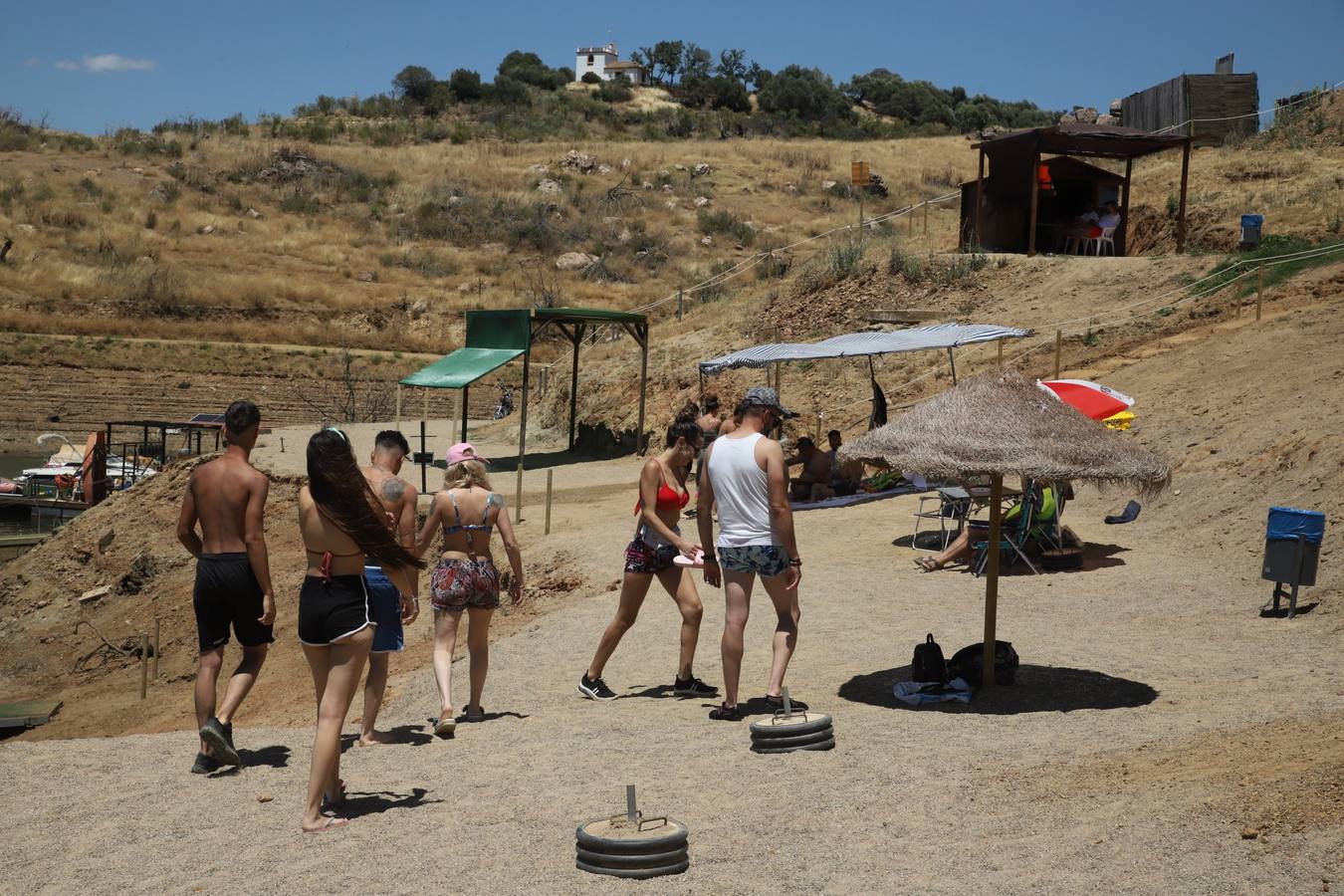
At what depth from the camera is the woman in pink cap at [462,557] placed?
6.91 m

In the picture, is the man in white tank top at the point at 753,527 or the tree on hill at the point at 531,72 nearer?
the man in white tank top at the point at 753,527

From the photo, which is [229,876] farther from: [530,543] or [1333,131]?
[1333,131]

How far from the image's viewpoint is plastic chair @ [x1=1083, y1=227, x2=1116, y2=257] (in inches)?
993

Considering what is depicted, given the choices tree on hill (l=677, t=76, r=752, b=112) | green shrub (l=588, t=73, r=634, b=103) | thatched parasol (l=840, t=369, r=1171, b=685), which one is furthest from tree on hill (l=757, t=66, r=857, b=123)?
thatched parasol (l=840, t=369, r=1171, b=685)

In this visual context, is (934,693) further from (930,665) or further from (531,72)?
(531,72)

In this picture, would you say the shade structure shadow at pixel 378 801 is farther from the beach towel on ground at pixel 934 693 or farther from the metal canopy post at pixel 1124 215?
the metal canopy post at pixel 1124 215

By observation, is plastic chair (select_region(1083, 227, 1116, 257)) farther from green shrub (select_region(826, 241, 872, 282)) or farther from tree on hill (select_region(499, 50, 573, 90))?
tree on hill (select_region(499, 50, 573, 90))

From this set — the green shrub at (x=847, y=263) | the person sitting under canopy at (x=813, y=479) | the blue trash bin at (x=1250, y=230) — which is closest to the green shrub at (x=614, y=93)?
the green shrub at (x=847, y=263)

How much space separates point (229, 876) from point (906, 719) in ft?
11.8

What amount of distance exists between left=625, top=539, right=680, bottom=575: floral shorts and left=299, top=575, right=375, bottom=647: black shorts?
223 cm

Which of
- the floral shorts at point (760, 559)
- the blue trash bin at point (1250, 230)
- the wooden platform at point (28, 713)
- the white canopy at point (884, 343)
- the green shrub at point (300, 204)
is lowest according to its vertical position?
the wooden platform at point (28, 713)

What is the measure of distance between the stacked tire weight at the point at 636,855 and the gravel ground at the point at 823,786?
0.17 ft

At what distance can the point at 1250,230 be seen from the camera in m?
22.6

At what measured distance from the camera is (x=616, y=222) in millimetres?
54219
